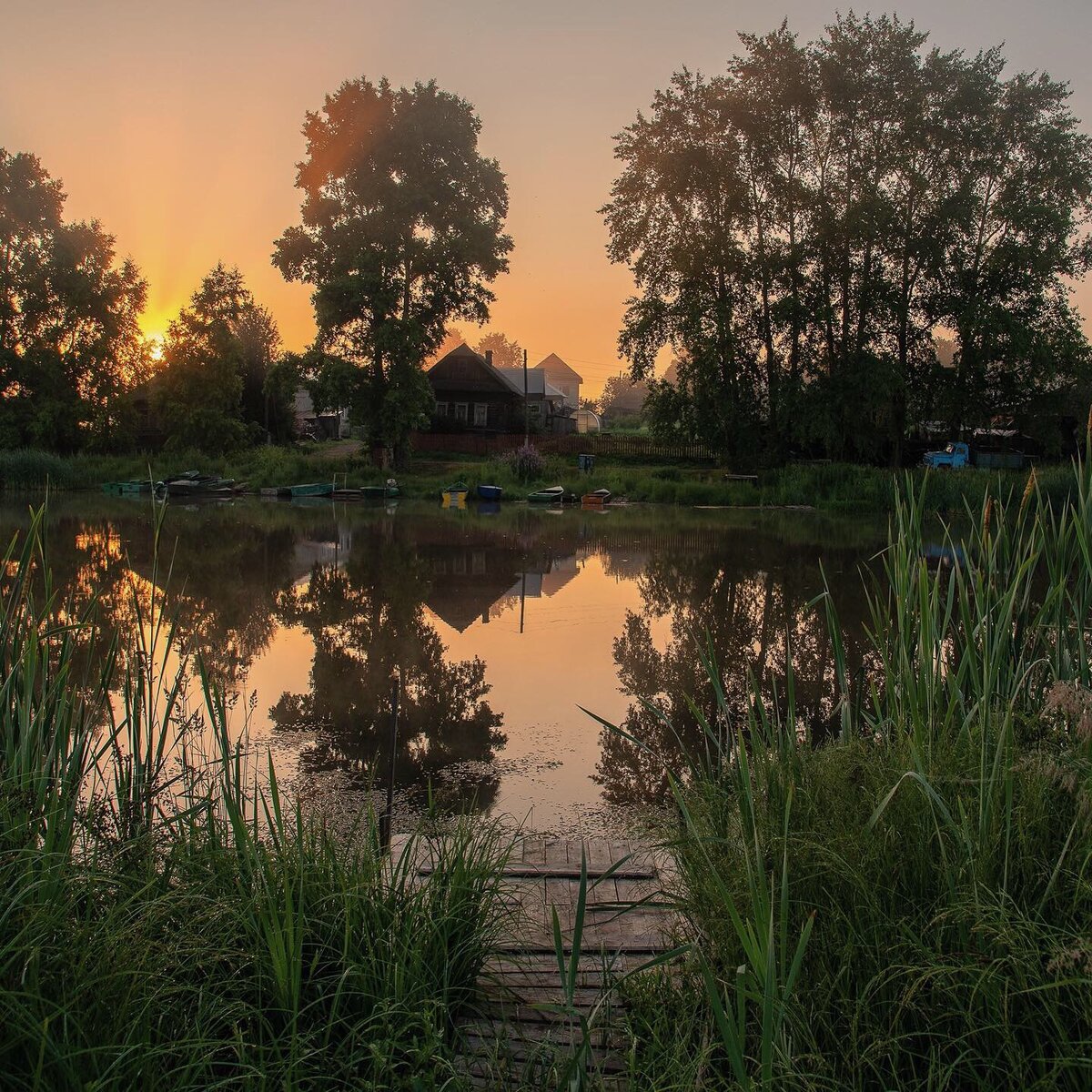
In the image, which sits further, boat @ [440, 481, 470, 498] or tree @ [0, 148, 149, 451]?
tree @ [0, 148, 149, 451]

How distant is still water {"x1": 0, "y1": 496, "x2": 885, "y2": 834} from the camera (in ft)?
21.1

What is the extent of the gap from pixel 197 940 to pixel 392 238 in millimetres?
37771

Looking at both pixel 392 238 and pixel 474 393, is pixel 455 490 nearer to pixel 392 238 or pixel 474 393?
pixel 392 238

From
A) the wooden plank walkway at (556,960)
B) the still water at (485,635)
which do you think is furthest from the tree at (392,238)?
the wooden plank walkway at (556,960)

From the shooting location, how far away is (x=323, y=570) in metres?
16.2

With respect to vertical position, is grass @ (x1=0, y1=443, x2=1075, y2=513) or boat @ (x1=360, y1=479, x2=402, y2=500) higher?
grass @ (x1=0, y1=443, x2=1075, y2=513)

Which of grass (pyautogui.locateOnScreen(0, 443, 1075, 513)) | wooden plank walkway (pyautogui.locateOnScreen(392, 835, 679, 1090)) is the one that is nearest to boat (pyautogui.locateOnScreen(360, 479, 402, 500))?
grass (pyautogui.locateOnScreen(0, 443, 1075, 513))

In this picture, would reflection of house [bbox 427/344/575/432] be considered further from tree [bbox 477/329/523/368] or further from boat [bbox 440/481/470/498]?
tree [bbox 477/329/523/368]

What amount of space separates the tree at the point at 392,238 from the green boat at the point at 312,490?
3.62 m

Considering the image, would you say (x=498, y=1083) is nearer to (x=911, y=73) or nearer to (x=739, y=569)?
(x=739, y=569)

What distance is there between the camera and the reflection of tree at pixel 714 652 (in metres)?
6.62

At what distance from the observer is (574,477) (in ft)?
119

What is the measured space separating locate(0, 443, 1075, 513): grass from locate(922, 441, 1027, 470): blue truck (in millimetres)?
3496

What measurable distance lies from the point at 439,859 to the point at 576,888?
809 millimetres
